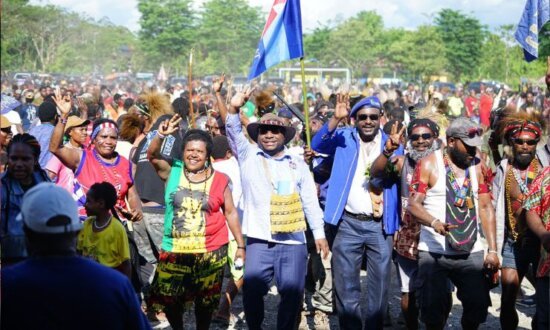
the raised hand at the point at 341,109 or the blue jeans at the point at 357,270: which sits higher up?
the raised hand at the point at 341,109

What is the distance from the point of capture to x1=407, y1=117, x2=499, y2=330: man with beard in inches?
254

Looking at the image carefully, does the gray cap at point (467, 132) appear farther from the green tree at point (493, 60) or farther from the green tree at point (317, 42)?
the green tree at point (317, 42)

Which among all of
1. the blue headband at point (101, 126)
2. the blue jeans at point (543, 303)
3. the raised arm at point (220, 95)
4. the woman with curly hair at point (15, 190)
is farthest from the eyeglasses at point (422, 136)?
the woman with curly hair at point (15, 190)

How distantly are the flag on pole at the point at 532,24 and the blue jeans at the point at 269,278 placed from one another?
4010 mm

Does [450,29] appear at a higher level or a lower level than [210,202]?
higher

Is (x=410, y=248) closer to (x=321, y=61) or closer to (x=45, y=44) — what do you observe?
(x=321, y=61)

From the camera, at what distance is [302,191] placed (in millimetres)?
6883

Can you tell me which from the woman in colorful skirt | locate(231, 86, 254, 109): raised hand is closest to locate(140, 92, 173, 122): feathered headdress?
the woman in colorful skirt

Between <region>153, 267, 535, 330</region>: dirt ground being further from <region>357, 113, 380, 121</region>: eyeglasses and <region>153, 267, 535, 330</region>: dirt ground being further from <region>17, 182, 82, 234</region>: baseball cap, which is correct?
<region>17, 182, 82, 234</region>: baseball cap

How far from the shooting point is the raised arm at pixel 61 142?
7223 mm

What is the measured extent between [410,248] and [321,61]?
72972mm

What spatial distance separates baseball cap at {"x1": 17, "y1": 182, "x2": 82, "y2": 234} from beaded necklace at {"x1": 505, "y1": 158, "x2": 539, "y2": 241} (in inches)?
175

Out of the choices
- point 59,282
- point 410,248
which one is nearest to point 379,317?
point 410,248

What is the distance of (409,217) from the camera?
7.29 metres
